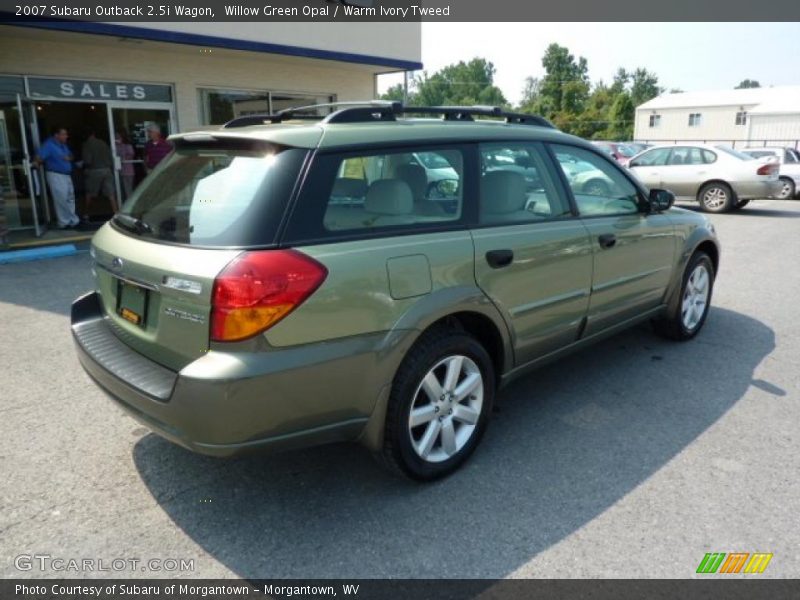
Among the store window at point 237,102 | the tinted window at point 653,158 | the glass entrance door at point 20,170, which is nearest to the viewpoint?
the glass entrance door at point 20,170

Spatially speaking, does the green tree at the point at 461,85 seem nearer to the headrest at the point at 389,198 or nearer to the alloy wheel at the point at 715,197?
the alloy wheel at the point at 715,197

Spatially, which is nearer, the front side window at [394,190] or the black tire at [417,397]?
the front side window at [394,190]

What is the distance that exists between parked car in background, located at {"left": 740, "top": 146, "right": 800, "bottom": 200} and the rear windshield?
60.7 feet

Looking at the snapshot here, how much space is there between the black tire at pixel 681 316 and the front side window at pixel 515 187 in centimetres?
173

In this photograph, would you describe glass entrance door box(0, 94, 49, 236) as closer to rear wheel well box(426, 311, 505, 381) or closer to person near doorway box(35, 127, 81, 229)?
person near doorway box(35, 127, 81, 229)

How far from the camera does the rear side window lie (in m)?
2.57

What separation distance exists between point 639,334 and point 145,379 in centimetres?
411

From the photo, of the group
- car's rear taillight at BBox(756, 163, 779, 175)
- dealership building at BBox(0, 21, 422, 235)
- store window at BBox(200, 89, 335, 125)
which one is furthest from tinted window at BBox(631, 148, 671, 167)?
store window at BBox(200, 89, 335, 125)

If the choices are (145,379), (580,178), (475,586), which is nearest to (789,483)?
(475,586)

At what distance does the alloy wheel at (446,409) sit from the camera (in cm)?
296

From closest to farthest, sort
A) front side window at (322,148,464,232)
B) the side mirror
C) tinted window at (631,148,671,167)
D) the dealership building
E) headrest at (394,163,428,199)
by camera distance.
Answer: front side window at (322,148,464,232) < headrest at (394,163,428,199) < the side mirror < the dealership building < tinted window at (631,148,671,167)

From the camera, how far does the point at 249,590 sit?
2371mm

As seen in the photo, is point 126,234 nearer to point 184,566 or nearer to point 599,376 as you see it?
point 184,566

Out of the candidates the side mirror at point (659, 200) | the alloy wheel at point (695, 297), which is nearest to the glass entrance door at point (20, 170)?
the side mirror at point (659, 200)
